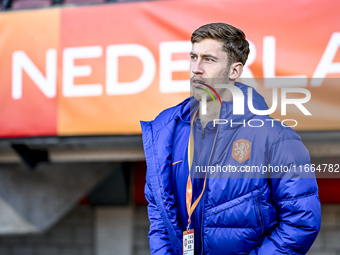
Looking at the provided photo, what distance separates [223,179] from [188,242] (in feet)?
0.80

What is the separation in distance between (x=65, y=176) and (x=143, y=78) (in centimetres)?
122

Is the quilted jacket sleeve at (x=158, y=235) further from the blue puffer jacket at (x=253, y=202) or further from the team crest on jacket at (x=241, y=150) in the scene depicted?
the team crest on jacket at (x=241, y=150)

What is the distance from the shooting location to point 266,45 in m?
2.35

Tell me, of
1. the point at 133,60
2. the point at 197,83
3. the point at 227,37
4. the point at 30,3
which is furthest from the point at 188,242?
the point at 30,3

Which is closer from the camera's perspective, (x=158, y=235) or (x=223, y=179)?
(x=223, y=179)

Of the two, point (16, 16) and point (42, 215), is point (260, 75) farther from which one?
point (42, 215)

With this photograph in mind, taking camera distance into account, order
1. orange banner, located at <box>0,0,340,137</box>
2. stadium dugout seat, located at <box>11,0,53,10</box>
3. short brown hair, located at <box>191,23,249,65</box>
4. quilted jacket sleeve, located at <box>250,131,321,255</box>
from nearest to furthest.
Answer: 1. quilted jacket sleeve, located at <box>250,131,321,255</box>
2. short brown hair, located at <box>191,23,249,65</box>
3. orange banner, located at <box>0,0,340,137</box>
4. stadium dugout seat, located at <box>11,0,53,10</box>

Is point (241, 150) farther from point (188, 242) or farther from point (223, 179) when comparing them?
point (188, 242)

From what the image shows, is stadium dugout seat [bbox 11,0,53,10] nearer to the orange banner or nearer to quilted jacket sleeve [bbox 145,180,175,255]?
the orange banner

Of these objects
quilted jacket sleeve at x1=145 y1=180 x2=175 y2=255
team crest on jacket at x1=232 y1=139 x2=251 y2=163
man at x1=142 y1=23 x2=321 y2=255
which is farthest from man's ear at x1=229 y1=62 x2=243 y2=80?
quilted jacket sleeve at x1=145 y1=180 x2=175 y2=255

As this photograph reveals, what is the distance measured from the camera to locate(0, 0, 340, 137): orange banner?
2.27 metres

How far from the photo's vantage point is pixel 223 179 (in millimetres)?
1260

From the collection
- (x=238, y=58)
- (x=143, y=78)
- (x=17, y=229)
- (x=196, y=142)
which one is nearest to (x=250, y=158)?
(x=196, y=142)

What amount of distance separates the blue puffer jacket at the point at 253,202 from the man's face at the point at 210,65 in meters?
0.10
